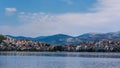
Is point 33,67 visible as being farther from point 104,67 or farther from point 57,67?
point 104,67

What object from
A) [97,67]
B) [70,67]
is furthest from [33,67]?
[97,67]

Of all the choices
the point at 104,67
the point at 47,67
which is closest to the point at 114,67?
the point at 104,67

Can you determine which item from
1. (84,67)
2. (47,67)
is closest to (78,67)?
(84,67)

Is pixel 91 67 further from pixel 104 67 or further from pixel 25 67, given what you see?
pixel 25 67

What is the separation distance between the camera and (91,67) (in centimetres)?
6475

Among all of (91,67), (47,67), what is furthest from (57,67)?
(91,67)

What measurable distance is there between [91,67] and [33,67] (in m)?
9.60

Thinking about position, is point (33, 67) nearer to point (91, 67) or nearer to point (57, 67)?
point (57, 67)

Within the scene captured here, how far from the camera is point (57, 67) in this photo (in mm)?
65188

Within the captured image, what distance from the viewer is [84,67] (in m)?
65.1

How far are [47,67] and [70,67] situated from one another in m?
3.83

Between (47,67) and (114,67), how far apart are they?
11031 millimetres

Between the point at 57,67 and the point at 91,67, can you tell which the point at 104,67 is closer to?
the point at 91,67

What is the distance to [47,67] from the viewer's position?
2566 inches
